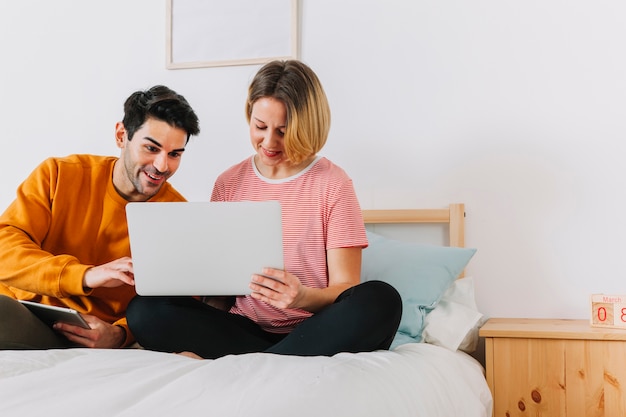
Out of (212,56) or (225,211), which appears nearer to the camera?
(225,211)

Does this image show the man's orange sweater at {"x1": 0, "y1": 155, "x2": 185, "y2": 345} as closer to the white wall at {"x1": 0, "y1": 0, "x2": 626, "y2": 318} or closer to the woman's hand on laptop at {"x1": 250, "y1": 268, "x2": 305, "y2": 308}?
the woman's hand on laptop at {"x1": 250, "y1": 268, "x2": 305, "y2": 308}

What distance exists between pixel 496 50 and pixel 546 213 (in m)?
0.51

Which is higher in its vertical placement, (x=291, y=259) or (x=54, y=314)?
(x=291, y=259)

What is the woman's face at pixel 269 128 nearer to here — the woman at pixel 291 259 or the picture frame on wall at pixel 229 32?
the woman at pixel 291 259

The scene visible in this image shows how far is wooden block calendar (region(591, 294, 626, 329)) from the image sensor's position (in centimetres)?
179

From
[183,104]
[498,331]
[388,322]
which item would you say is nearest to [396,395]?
[388,322]

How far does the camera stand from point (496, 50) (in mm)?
2188

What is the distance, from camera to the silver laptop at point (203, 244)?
1.37 meters

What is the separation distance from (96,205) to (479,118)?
44.5 inches

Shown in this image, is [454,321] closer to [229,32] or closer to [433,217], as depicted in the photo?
[433,217]

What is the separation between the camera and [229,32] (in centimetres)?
240

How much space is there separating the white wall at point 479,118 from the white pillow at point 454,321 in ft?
0.51

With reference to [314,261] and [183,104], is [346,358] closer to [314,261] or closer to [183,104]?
[314,261]

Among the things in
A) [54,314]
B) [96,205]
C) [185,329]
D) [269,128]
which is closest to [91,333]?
[54,314]
